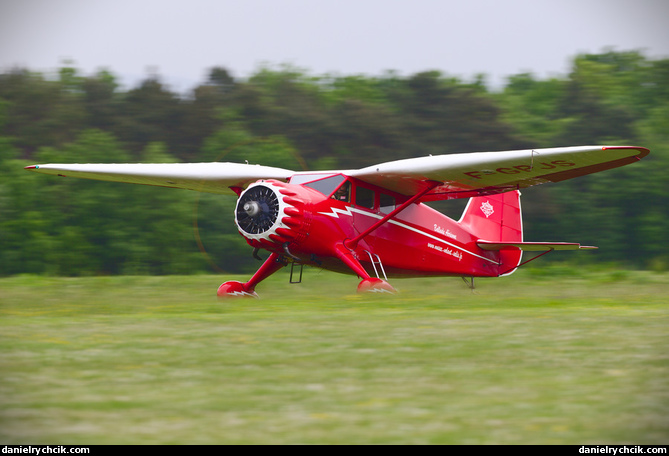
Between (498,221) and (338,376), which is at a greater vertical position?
(498,221)

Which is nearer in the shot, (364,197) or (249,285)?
(364,197)

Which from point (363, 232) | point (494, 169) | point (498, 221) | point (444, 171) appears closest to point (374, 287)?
point (363, 232)

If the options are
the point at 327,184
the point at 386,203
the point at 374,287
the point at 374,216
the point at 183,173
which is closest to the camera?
the point at 374,287

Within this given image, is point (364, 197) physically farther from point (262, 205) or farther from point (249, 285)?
point (249, 285)

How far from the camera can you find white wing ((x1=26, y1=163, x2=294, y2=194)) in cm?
1475

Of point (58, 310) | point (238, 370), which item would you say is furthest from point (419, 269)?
point (238, 370)

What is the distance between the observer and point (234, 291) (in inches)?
555

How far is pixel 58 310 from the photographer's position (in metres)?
10.8

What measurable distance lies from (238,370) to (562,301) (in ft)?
25.7

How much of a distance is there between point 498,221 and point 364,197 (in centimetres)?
529

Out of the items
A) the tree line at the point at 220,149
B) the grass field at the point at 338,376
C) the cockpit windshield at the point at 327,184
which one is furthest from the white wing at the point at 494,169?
the tree line at the point at 220,149

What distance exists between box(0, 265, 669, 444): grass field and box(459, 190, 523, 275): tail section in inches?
268

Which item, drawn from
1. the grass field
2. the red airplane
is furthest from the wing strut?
the grass field

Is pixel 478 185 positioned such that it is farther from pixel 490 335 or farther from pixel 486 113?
pixel 486 113
